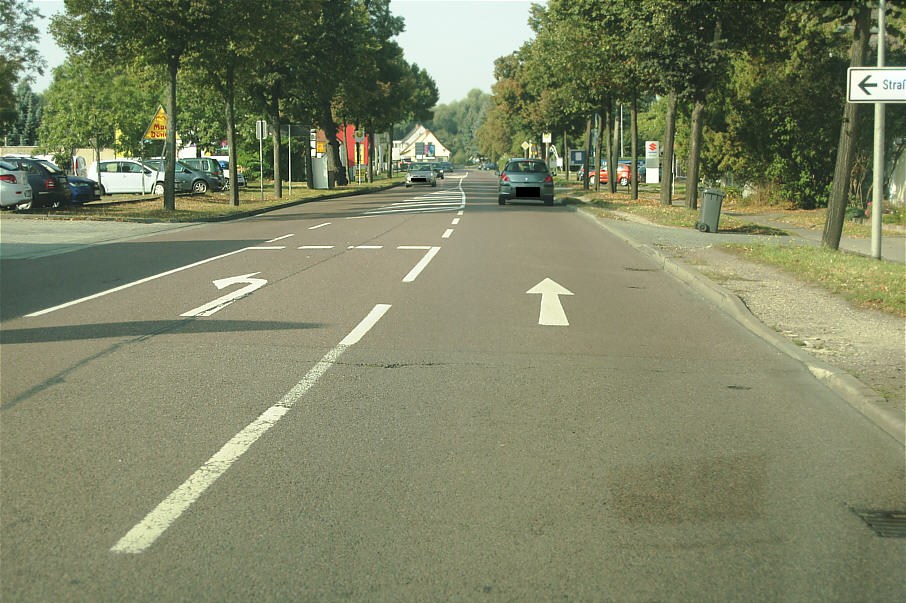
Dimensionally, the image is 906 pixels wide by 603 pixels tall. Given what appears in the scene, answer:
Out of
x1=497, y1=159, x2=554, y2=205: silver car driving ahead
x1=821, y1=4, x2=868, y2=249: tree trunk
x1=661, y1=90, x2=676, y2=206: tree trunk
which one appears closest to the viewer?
x1=821, y1=4, x2=868, y2=249: tree trunk

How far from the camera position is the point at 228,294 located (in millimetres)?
11453

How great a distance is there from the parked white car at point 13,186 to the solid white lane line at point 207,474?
73.1 feet

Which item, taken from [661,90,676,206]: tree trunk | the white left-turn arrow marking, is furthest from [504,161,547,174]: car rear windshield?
the white left-turn arrow marking

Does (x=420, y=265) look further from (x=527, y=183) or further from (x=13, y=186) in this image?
(x=527, y=183)

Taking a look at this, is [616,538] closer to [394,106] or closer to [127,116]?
[127,116]

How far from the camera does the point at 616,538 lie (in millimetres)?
4098

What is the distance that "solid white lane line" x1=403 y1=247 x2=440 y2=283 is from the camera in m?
13.0

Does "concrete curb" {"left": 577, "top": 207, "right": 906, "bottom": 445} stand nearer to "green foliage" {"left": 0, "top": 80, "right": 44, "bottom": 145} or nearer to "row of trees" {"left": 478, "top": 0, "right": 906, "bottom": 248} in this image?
"row of trees" {"left": 478, "top": 0, "right": 906, "bottom": 248}

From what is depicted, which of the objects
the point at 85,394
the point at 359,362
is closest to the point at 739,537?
the point at 359,362

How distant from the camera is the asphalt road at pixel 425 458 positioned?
3.74m

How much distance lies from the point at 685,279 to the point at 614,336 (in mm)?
4869

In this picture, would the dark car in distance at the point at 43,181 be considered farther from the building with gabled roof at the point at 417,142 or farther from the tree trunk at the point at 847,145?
the building with gabled roof at the point at 417,142

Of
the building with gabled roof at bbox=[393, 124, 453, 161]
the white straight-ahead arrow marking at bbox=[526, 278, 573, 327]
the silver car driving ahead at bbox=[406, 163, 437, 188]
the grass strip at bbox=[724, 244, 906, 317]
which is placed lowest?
the white straight-ahead arrow marking at bbox=[526, 278, 573, 327]

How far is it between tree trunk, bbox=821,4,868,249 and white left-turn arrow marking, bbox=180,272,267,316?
9558 millimetres
